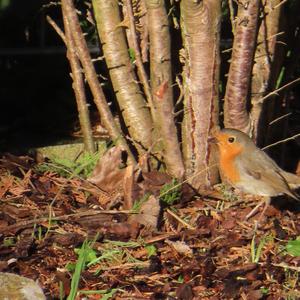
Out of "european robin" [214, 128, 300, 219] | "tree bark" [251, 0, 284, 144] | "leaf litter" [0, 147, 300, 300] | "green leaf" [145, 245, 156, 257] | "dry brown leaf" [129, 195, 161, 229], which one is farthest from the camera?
"european robin" [214, 128, 300, 219]

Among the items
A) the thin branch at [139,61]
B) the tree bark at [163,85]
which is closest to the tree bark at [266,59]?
the tree bark at [163,85]

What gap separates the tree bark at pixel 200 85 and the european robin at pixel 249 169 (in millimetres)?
88

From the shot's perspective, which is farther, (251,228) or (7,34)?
(7,34)

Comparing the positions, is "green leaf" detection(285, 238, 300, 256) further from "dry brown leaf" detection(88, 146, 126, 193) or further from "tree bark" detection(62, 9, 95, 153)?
"tree bark" detection(62, 9, 95, 153)

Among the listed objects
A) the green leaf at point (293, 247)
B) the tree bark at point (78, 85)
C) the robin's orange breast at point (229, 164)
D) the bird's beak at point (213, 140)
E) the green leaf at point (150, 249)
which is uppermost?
the tree bark at point (78, 85)

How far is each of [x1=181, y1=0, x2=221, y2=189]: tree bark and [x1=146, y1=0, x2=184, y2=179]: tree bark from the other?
85 millimetres

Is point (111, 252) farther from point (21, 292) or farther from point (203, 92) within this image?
point (203, 92)

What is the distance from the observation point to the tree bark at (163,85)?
441 centimetres

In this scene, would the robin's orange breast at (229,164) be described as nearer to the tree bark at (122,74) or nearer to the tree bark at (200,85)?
the tree bark at (200,85)

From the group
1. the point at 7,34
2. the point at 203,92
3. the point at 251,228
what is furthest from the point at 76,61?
the point at 7,34

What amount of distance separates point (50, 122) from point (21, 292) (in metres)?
2.90

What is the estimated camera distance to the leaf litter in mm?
3805

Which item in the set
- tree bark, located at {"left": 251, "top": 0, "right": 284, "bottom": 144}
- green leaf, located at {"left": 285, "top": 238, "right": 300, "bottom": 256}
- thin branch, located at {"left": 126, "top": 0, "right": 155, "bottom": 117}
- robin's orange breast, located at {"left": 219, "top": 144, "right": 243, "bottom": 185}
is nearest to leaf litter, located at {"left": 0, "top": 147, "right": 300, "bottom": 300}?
green leaf, located at {"left": 285, "top": 238, "right": 300, "bottom": 256}

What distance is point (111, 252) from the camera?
4.00 m
